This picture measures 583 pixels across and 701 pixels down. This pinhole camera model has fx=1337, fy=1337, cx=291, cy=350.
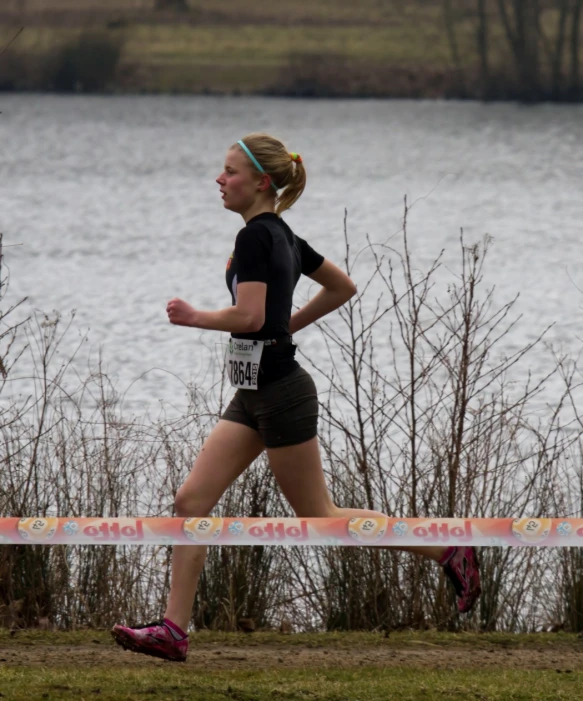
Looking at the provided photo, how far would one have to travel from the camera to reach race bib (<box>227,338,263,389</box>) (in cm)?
479

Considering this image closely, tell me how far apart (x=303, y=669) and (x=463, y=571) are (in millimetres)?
754

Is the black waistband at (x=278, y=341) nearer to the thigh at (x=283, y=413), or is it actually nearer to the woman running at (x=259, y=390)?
the woman running at (x=259, y=390)

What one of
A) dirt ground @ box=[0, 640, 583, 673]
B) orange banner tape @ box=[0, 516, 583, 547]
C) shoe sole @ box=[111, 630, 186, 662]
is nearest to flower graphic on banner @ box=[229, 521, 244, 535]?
orange banner tape @ box=[0, 516, 583, 547]

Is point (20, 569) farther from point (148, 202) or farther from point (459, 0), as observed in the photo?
point (459, 0)

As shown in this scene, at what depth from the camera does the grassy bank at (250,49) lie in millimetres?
97750

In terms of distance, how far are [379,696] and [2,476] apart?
3203 mm

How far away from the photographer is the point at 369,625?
6.83 meters

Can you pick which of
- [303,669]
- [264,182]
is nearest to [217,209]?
[303,669]

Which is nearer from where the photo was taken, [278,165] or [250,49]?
[278,165]

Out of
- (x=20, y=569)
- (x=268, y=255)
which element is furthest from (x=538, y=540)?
(x=20, y=569)

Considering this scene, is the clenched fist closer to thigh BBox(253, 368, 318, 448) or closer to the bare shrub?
thigh BBox(253, 368, 318, 448)

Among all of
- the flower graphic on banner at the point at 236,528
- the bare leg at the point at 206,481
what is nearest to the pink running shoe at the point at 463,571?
the flower graphic on banner at the point at 236,528

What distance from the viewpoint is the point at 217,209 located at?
139 feet

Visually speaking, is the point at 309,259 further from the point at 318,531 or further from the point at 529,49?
the point at 529,49
